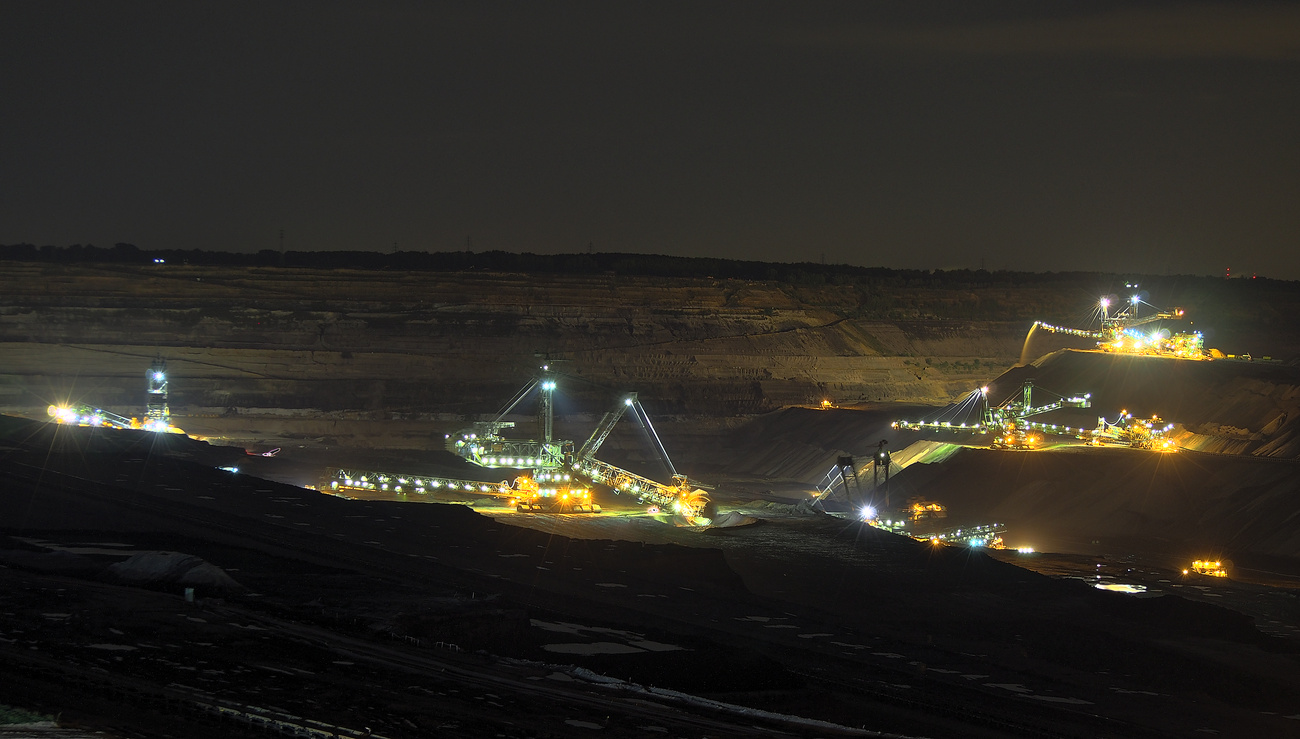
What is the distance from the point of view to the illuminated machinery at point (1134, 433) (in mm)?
57781

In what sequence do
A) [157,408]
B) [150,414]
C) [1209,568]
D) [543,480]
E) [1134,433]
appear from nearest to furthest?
[1209,568], [543,480], [1134,433], [150,414], [157,408]

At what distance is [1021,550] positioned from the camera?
1756 inches

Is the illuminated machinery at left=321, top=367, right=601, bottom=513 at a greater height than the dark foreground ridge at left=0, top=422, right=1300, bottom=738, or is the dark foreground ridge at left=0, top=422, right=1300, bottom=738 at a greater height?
the illuminated machinery at left=321, top=367, right=601, bottom=513

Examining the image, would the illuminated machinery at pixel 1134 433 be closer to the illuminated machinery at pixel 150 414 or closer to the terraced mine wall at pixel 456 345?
the terraced mine wall at pixel 456 345

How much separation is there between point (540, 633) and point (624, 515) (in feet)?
85.4

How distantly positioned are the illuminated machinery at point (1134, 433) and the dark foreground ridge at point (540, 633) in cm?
2341

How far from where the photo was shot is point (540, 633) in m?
23.1

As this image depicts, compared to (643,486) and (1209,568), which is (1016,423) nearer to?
(643,486)

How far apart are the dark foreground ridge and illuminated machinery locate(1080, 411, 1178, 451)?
76.8 ft

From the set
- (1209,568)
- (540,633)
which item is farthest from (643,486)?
(540,633)

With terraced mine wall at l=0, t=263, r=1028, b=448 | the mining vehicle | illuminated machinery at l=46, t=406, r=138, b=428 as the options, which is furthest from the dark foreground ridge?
terraced mine wall at l=0, t=263, r=1028, b=448

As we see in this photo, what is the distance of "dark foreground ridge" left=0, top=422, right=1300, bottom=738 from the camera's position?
17562 mm

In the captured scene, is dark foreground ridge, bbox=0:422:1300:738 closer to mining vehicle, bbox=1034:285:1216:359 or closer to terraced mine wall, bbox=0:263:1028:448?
mining vehicle, bbox=1034:285:1216:359

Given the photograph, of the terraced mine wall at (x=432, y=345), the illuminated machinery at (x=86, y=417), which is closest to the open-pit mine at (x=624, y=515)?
the terraced mine wall at (x=432, y=345)
